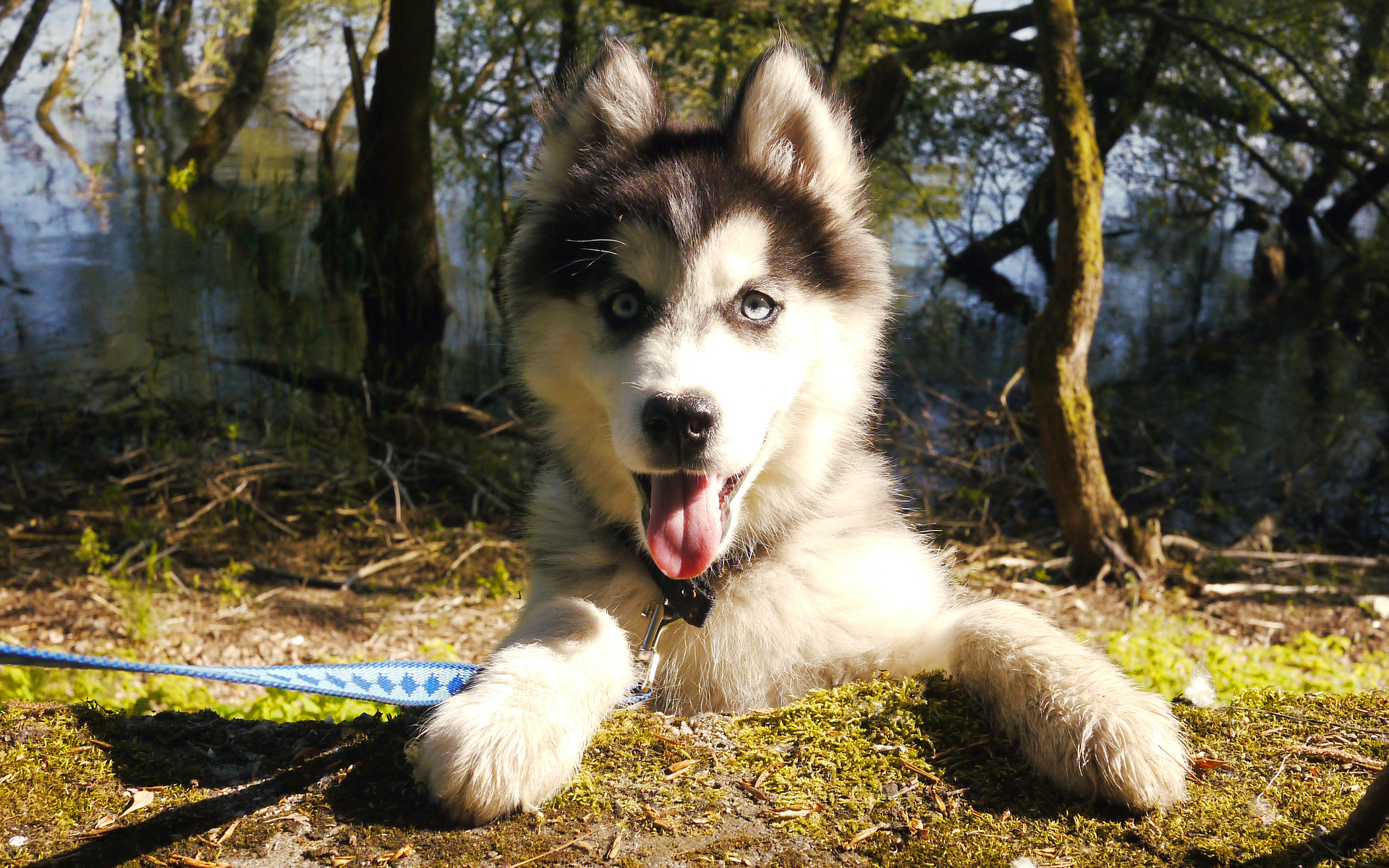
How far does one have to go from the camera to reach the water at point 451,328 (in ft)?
26.1

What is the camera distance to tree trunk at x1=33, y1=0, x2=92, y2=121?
11.1m

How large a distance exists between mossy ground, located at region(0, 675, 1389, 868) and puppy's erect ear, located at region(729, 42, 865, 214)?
1.70 m

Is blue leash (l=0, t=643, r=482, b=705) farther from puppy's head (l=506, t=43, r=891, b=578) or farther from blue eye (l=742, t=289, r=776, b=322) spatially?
blue eye (l=742, t=289, r=776, b=322)

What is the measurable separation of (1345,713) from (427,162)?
7263mm

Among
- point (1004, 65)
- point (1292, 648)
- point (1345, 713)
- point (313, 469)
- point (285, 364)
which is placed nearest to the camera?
point (1345, 713)

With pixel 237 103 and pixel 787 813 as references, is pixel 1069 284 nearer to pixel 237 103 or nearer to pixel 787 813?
pixel 787 813

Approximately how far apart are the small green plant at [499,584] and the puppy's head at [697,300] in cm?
347

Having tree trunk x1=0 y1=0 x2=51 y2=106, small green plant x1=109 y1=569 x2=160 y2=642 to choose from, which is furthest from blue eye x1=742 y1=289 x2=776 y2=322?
tree trunk x1=0 y1=0 x2=51 y2=106

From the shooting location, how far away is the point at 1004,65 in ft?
34.7

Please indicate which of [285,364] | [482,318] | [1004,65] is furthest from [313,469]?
[1004,65]

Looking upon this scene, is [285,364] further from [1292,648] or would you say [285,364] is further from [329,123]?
[1292,648]

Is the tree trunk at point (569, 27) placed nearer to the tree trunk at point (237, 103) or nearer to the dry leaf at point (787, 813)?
the tree trunk at point (237, 103)

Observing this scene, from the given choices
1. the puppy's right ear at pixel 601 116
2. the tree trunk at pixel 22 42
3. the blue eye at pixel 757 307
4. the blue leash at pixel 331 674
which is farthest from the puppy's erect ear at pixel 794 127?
the tree trunk at pixel 22 42

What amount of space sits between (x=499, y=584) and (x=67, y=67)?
389 inches
